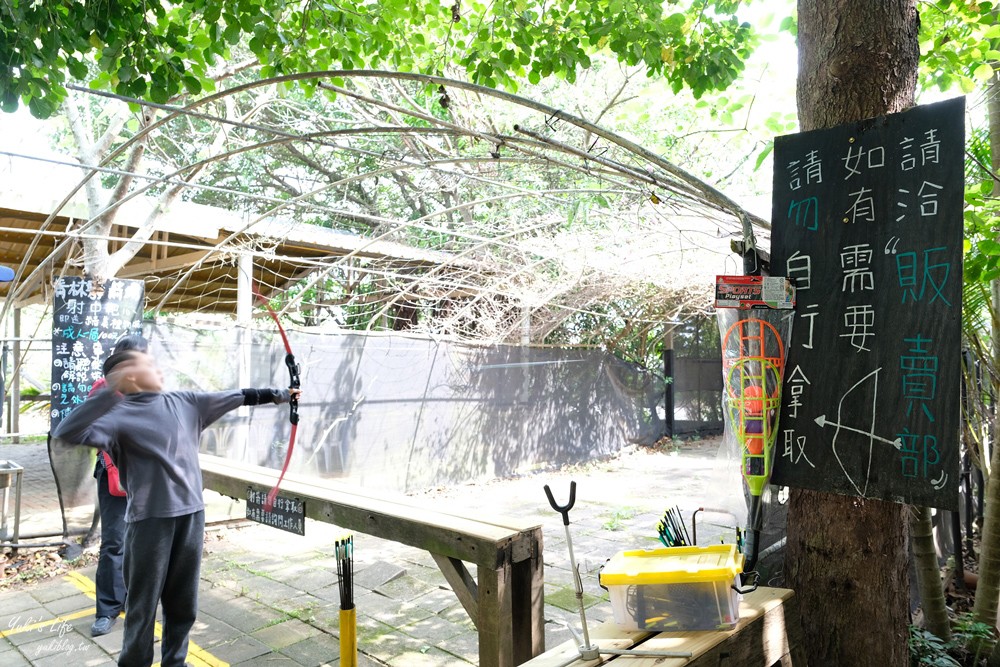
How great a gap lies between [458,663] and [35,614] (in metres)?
2.83

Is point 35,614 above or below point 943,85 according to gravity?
below

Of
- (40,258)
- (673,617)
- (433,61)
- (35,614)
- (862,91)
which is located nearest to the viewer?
(673,617)

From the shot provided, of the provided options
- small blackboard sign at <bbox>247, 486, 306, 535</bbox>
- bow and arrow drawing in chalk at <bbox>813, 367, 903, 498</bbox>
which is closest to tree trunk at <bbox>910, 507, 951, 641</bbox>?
bow and arrow drawing in chalk at <bbox>813, 367, 903, 498</bbox>

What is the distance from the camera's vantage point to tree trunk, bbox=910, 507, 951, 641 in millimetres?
3793

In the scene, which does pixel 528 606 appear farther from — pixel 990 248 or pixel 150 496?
pixel 990 248

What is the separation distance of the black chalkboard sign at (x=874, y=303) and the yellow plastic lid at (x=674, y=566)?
1.58ft

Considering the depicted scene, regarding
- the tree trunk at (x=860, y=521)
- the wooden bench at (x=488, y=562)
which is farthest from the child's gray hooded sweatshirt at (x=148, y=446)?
the tree trunk at (x=860, y=521)

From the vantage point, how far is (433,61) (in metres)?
5.40

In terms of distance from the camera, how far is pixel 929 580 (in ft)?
12.5

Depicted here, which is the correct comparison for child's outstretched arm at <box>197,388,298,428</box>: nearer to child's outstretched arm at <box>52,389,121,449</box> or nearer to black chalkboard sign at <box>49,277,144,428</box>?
child's outstretched arm at <box>52,389,121,449</box>

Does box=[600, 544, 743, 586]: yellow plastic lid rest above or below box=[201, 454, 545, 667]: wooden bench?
above

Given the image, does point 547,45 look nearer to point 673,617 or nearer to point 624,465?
point 673,617

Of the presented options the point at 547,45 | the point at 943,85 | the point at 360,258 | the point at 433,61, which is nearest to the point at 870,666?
the point at 943,85

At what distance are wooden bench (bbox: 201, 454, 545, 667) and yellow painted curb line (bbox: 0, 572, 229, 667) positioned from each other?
1149 millimetres
